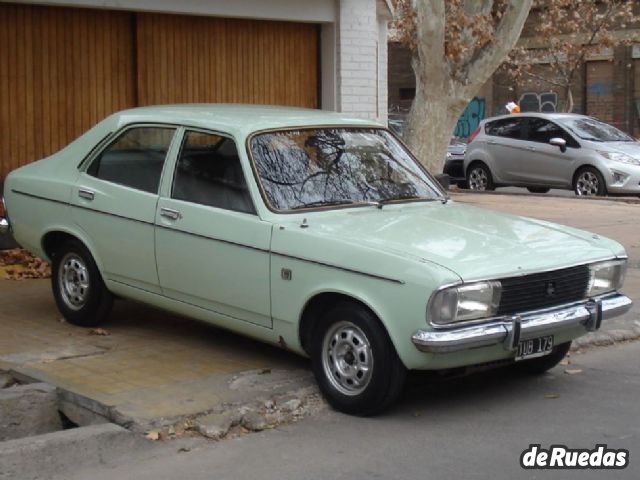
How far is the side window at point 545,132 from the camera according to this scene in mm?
19031

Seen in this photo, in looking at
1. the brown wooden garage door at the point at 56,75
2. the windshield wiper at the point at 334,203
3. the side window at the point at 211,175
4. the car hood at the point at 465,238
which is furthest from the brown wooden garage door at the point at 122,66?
the car hood at the point at 465,238

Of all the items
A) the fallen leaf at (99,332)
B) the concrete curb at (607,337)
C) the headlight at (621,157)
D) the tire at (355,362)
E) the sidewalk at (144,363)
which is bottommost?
the concrete curb at (607,337)

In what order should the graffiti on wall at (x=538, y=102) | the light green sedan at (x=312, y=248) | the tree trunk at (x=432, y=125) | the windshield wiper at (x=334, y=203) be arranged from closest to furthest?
1. the light green sedan at (x=312, y=248)
2. the windshield wiper at (x=334, y=203)
3. the tree trunk at (x=432, y=125)
4. the graffiti on wall at (x=538, y=102)

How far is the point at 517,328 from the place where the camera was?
19.4 feet

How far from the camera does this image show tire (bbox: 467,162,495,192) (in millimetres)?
20641

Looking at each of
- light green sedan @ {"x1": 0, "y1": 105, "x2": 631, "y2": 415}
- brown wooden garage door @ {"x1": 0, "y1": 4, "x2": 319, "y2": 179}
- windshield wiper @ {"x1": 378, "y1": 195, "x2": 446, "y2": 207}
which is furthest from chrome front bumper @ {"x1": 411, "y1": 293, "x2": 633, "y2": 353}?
brown wooden garage door @ {"x1": 0, "y1": 4, "x2": 319, "y2": 179}

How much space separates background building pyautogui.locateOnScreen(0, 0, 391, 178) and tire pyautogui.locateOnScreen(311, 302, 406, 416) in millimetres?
6119

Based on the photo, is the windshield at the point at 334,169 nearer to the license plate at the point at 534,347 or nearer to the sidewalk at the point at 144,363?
the sidewalk at the point at 144,363

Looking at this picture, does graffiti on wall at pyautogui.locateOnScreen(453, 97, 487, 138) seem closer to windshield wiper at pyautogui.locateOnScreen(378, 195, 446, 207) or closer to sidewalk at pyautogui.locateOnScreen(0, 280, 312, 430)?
sidewalk at pyautogui.locateOnScreen(0, 280, 312, 430)

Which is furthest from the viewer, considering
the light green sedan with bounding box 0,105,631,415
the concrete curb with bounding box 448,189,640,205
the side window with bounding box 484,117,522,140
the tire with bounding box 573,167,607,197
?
the side window with bounding box 484,117,522,140

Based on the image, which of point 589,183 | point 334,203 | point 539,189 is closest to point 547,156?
point 589,183

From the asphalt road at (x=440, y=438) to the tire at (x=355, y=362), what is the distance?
126 mm

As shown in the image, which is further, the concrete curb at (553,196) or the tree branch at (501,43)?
the concrete curb at (553,196)

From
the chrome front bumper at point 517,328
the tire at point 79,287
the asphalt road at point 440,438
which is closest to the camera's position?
the asphalt road at point 440,438
